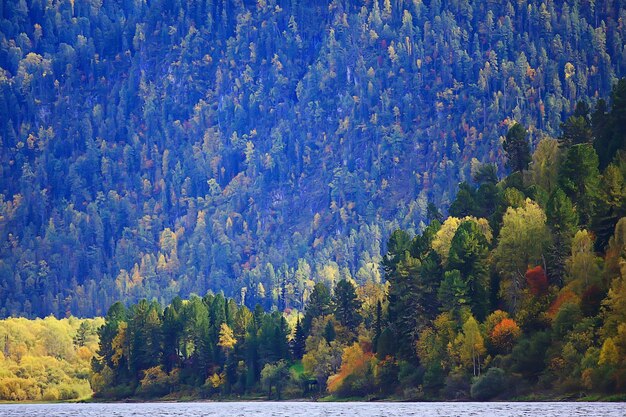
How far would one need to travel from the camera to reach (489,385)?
17225cm

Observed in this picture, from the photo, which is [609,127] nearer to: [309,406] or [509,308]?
[509,308]

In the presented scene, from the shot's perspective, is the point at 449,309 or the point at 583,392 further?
the point at 449,309

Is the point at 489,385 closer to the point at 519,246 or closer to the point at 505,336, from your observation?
the point at 505,336

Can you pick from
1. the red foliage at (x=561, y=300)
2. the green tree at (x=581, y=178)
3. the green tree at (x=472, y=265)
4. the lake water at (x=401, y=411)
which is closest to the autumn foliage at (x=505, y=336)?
the red foliage at (x=561, y=300)

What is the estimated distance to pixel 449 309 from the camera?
18712 centimetres

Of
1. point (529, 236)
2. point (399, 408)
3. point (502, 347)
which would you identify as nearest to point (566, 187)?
point (529, 236)

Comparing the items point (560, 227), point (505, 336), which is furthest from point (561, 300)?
point (560, 227)

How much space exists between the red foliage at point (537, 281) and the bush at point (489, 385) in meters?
10.5

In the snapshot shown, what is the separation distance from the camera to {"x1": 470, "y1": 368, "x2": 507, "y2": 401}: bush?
171 metres

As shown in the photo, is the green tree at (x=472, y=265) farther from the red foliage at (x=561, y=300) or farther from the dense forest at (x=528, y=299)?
the red foliage at (x=561, y=300)

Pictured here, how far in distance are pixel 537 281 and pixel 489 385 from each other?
43.6ft

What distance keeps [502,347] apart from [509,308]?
9259mm

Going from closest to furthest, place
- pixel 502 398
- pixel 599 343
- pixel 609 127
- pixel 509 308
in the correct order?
pixel 599 343 < pixel 502 398 < pixel 509 308 < pixel 609 127

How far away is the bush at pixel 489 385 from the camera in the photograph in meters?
171
